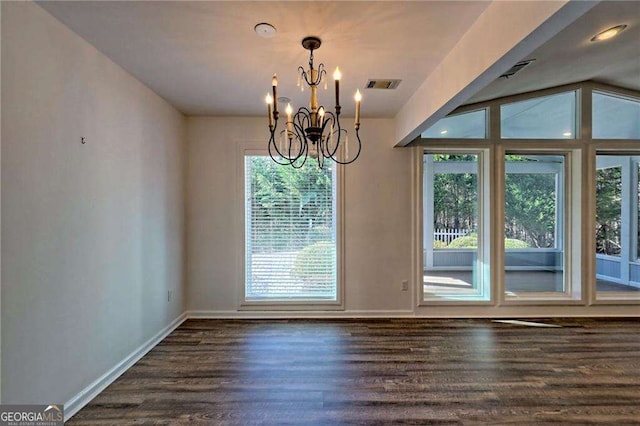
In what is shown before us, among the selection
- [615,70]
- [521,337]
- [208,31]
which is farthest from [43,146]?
[615,70]

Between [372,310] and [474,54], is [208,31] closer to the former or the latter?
[474,54]

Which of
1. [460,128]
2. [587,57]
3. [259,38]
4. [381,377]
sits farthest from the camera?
[460,128]

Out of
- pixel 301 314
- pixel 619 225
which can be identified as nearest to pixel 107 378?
pixel 301 314

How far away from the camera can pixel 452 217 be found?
412 cm

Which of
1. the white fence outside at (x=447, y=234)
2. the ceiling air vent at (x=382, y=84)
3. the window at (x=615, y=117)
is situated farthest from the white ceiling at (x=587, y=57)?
the white fence outside at (x=447, y=234)

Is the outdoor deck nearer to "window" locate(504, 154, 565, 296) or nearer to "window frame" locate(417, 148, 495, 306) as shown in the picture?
"window" locate(504, 154, 565, 296)

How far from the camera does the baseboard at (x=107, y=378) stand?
83.5 inches

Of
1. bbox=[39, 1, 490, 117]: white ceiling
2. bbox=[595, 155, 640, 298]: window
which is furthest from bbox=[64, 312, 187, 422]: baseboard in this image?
bbox=[595, 155, 640, 298]: window

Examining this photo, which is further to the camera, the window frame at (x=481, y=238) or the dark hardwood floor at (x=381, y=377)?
the window frame at (x=481, y=238)

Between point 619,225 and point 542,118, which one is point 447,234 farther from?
point 619,225

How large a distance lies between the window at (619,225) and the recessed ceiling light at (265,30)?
A: 4646 millimetres

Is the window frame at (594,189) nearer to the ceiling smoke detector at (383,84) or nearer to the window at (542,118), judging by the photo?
the window at (542,118)

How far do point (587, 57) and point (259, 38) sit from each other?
10.6 ft

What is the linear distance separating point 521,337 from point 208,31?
4.14 metres
